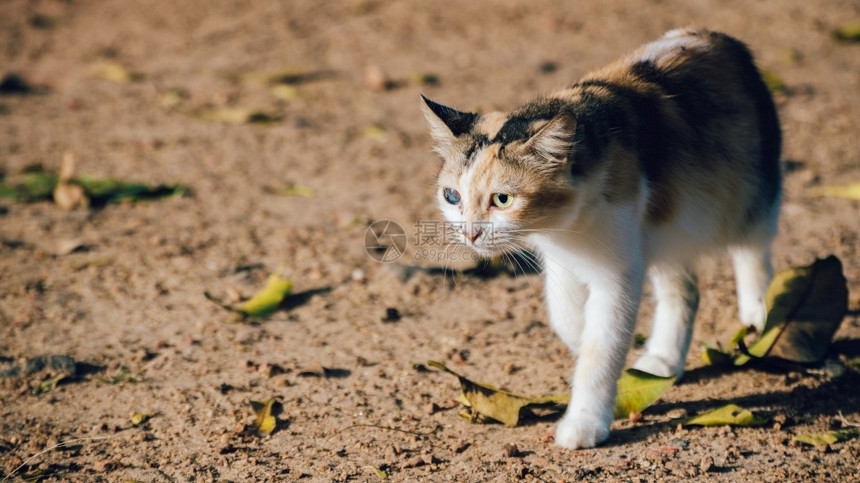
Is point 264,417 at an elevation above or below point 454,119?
below

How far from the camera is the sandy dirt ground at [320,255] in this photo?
3.24m

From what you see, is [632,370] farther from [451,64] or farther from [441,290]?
[451,64]

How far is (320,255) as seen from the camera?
4934 millimetres

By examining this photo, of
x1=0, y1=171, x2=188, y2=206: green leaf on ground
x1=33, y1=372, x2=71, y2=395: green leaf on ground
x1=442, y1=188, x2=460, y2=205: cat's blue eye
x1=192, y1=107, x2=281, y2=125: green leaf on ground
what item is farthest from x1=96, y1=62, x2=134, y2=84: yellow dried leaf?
x1=442, y1=188, x2=460, y2=205: cat's blue eye

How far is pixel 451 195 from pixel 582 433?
1029mm

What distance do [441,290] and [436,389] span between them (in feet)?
3.15

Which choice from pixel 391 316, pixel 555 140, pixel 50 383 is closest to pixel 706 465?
pixel 555 140

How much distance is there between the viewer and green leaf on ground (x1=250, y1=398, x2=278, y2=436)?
133 inches

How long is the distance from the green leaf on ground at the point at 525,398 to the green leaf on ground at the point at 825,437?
1.71 ft

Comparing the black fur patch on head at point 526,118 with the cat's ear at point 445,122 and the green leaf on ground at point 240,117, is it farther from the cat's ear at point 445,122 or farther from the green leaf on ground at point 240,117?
the green leaf on ground at point 240,117

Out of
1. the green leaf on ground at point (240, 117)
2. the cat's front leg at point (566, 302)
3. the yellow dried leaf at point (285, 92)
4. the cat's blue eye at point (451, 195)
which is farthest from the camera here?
the yellow dried leaf at point (285, 92)

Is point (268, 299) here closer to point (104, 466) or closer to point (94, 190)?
point (104, 466)

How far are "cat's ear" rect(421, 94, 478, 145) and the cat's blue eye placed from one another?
191mm

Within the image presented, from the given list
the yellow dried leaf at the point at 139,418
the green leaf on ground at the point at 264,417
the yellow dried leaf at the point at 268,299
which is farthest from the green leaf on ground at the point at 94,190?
the green leaf on ground at the point at 264,417
